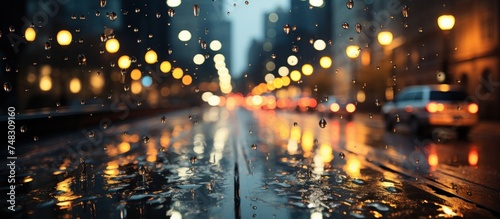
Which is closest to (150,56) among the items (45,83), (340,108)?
(340,108)

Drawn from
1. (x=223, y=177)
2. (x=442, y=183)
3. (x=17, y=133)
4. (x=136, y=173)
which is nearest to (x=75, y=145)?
(x=17, y=133)

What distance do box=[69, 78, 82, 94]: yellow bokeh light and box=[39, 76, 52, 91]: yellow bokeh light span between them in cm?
551

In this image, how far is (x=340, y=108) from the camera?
117ft

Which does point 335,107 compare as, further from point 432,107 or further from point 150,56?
point 432,107

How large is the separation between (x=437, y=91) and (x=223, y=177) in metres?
11.8

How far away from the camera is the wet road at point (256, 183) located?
5.49 meters

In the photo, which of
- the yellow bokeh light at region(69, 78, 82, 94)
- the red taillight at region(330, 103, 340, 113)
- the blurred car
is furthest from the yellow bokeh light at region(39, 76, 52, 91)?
the red taillight at region(330, 103, 340, 113)

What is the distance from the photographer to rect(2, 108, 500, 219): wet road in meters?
5.49

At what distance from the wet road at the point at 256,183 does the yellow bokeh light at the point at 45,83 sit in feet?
85.1

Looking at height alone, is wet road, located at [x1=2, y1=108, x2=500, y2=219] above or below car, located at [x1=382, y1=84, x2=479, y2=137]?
below

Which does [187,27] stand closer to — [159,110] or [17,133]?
[17,133]

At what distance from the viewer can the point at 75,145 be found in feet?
47.5

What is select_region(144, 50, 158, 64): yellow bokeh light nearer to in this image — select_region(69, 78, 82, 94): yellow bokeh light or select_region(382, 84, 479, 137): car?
select_region(382, 84, 479, 137): car

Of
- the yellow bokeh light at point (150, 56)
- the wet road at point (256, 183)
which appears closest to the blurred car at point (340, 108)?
the yellow bokeh light at point (150, 56)
